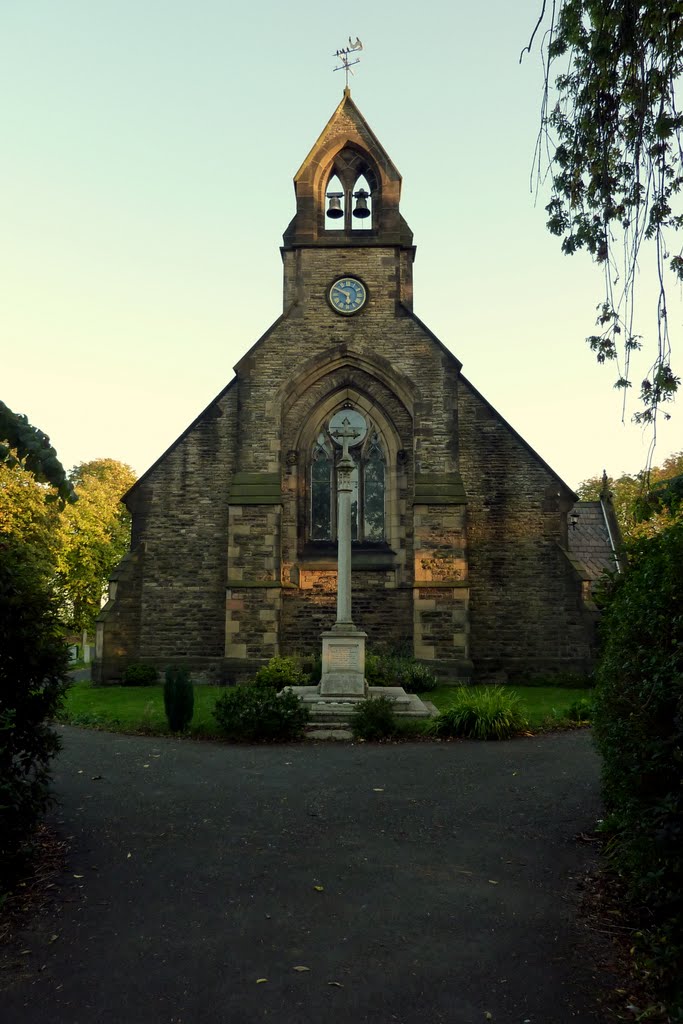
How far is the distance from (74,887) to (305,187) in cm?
1903

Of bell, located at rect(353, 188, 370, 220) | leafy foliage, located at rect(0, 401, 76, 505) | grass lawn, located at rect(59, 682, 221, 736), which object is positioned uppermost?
bell, located at rect(353, 188, 370, 220)

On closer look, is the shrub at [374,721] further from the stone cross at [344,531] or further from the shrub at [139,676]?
the shrub at [139,676]

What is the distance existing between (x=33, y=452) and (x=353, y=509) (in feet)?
48.0

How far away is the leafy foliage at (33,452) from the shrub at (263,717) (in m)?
6.93

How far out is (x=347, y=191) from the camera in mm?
21266

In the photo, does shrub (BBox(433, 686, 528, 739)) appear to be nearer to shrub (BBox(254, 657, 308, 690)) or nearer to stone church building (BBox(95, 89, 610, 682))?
shrub (BBox(254, 657, 308, 690))

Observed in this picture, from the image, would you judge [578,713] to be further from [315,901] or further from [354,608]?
[315,901]

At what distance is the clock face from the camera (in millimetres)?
20094

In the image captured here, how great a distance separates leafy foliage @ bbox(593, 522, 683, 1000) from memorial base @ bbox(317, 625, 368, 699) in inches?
317

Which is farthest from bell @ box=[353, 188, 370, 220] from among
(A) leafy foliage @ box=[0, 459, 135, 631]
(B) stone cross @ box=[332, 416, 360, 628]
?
(A) leafy foliage @ box=[0, 459, 135, 631]

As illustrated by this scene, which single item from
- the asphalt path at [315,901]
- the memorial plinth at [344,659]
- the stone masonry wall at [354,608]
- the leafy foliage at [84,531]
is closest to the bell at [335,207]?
the stone masonry wall at [354,608]

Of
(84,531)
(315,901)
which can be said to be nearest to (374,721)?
(315,901)

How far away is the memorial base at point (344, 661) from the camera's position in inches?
546

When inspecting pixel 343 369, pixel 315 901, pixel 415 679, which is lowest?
pixel 315 901
